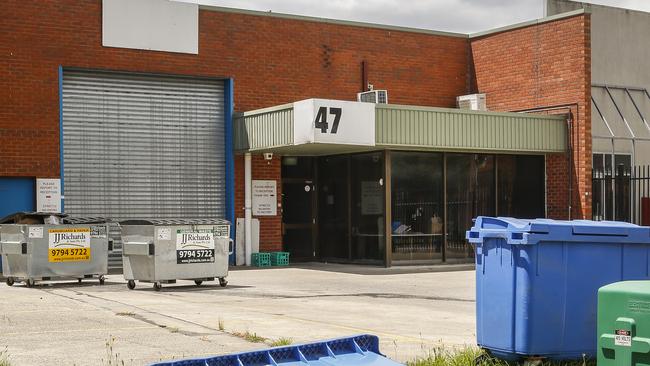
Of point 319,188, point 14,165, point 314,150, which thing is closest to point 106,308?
point 14,165

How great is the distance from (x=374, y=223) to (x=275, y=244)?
2.92m

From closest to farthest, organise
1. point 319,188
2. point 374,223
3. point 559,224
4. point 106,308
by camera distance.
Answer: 1. point 559,224
2. point 106,308
3. point 374,223
4. point 319,188

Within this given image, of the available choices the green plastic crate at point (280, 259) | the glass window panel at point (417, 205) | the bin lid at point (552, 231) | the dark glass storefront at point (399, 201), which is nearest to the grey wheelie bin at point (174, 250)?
the dark glass storefront at point (399, 201)

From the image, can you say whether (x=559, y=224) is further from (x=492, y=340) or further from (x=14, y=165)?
(x=14, y=165)

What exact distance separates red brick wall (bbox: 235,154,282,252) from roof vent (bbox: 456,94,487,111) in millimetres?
6086

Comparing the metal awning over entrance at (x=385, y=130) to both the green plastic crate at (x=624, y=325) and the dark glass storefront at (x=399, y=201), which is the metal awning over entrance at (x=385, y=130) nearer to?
the dark glass storefront at (x=399, y=201)

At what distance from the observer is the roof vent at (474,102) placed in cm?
2756

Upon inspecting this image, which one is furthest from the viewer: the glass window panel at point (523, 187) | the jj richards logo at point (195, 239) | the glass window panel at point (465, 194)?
the glass window panel at point (523, 187)

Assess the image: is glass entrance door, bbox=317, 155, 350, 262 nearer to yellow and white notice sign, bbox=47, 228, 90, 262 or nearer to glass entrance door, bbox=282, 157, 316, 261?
glass entrance door, bbox=282, 157, 316, 261

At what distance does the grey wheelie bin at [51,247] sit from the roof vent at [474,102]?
41.2 ft

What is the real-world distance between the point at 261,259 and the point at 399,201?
3.87m

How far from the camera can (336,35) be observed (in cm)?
2645

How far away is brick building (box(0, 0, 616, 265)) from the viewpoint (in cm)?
2248

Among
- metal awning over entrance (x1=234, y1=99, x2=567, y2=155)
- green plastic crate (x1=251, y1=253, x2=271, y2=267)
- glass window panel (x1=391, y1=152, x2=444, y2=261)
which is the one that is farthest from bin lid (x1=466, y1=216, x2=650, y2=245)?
green plastic crate (x1=251, y1=253, x2=271, y2=267)
